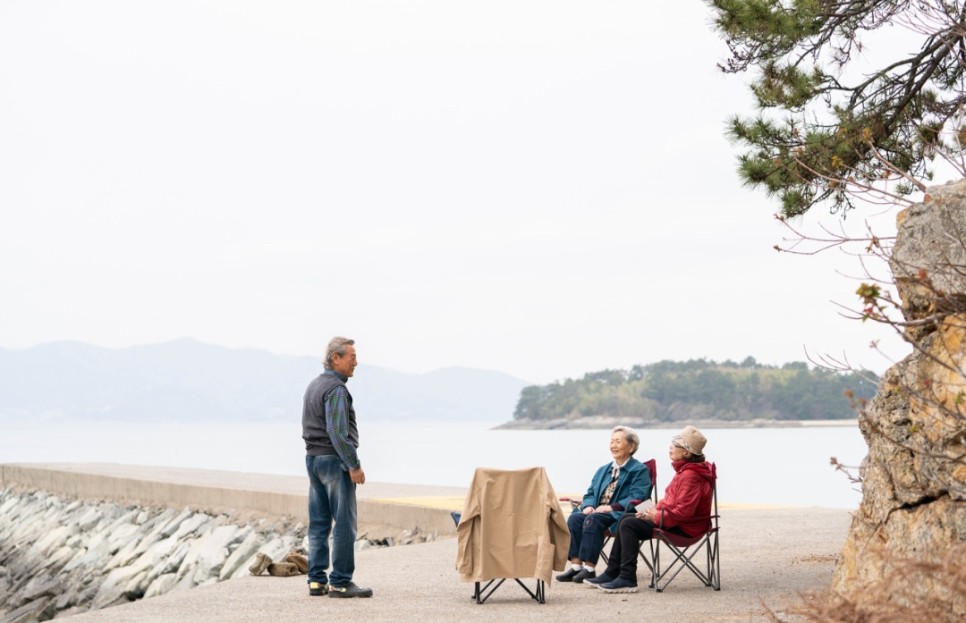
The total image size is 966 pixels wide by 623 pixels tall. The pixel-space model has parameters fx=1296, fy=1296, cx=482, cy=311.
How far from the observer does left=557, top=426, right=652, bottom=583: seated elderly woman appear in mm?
8914

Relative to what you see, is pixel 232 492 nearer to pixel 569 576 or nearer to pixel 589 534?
pixel 569 576

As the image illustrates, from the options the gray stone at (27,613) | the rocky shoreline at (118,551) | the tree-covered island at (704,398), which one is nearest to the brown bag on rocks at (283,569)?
the rocky shoreline at (118,551)

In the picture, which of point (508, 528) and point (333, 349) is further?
point (333, 349)

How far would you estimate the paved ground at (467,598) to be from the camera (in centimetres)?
768

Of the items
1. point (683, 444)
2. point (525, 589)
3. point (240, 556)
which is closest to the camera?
point (525, 589)

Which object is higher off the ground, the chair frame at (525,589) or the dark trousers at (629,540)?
the dark trousers at (629,540)

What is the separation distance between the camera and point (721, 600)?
26.8ft

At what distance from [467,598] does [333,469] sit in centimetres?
121

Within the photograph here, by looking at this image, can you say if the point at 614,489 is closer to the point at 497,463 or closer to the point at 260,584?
the point at 260,584

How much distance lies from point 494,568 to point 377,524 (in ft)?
23.0

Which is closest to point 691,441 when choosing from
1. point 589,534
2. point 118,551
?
point 589,534

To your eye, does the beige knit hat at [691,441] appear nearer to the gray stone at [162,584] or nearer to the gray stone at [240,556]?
the gray stone at [240,556]

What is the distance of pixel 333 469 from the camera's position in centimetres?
841

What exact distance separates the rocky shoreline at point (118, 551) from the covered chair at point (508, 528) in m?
4.81
